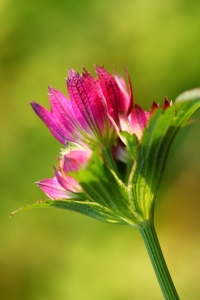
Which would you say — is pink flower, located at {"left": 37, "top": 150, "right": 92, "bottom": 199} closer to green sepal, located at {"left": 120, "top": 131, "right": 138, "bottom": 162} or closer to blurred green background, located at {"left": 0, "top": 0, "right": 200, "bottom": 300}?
green sepal, located at {"left": 120, "top": 131, "right": 138, "bottom": 162}

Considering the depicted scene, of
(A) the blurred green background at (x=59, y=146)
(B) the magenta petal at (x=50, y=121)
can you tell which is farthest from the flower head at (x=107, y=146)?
(A) the blurred green background at (x=59, y=146)

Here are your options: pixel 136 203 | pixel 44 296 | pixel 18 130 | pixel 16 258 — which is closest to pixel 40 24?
pixel 18 130

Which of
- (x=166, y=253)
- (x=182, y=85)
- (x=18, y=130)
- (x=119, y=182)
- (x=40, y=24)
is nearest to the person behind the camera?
(x=119, y=182)

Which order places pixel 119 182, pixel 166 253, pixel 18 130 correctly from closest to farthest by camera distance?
1. pixel 119 182
2. pixel 166 253
3. pixel 18 130

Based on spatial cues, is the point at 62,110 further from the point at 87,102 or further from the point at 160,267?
the point at 160,267

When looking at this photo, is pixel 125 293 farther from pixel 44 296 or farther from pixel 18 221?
pixel 18 221

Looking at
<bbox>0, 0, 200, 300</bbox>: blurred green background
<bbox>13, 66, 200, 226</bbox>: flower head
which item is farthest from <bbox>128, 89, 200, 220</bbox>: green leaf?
<bbox>0, 0, 200, 300</bbox>: blurred green background

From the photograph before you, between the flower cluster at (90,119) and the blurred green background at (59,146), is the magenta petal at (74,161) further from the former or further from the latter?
the blurred green background at (59,146)
